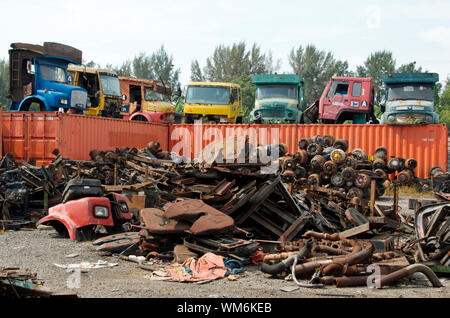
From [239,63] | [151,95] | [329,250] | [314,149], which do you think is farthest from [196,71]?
[329,250]

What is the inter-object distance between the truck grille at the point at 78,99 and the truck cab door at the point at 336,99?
8864 millimetres

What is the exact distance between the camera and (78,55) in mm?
17016

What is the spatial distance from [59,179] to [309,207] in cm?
570

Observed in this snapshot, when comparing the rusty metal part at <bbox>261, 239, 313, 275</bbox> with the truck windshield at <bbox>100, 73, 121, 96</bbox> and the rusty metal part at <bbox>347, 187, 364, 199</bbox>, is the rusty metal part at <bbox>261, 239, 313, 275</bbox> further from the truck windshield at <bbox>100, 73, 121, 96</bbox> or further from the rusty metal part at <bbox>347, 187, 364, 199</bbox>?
the truck windshield at <bbox>100, 73, 121, 96</bbox>

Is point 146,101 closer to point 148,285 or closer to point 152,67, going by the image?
point 148,285

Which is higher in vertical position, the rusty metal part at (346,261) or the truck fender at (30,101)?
the truck fender at (30,101)

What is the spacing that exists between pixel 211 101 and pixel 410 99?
23.8ft

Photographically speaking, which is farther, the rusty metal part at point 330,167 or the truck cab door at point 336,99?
the truck cab door at point 336,99

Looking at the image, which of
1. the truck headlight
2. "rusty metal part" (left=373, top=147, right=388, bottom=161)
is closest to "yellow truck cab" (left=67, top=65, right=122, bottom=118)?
"rusty metal part" (left=373, top=147, right=388, bottom=161)

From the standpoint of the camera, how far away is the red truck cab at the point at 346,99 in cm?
1836

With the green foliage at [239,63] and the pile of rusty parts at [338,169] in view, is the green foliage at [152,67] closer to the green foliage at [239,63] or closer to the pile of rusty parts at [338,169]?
the green foliage at [239,63]

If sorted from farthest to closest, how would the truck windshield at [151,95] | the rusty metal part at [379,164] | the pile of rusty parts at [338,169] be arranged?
the truck windshield at [151,95], the rusty metal part at [379,164], the pile of rusty parts at [338,169]

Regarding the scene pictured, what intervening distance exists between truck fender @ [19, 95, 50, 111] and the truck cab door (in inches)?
396

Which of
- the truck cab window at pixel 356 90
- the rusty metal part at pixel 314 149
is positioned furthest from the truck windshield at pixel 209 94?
the rusty metal part at pixel 314 149
